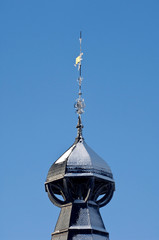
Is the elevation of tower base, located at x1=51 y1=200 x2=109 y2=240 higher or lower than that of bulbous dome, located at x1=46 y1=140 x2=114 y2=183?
lower

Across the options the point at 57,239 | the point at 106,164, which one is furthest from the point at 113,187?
the point at 57,239

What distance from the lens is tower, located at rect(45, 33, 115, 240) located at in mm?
83188

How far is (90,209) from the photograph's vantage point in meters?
84.6

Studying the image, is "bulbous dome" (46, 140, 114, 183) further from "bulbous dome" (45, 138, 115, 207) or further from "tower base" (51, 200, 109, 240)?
"tower base" (51, 200, 109, 240)

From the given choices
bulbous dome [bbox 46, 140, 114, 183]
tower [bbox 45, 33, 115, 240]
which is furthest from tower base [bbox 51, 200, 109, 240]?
bulbous dome [bbox 46, 140, 114, 183]

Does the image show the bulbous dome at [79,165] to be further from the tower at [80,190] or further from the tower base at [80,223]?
the tower base at [80,223]

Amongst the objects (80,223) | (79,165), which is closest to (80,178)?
(79,165)

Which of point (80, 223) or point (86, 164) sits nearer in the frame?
point (80, 223)

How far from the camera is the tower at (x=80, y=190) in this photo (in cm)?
8319

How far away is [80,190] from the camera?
279ft

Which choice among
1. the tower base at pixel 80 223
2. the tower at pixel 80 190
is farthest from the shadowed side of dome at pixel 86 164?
the tower base at pixel 80 223

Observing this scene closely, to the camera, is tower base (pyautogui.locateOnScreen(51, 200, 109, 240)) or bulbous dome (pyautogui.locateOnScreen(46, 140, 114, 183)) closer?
tower base (pyautogui.locateOnScreen(51, 200, 109, 240))

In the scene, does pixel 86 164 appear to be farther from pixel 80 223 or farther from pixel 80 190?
pixel 80 223

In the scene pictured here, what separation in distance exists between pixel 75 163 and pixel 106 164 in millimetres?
3993
